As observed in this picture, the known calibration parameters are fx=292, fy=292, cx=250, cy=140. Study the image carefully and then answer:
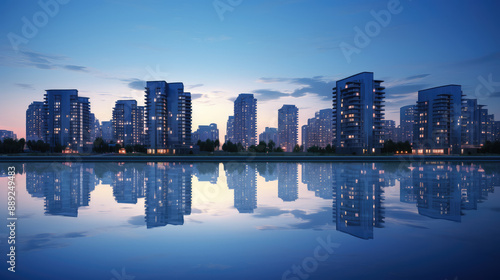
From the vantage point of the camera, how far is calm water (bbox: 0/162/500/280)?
263 inches

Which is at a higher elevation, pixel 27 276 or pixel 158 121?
pixel 158 121

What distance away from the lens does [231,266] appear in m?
6.88

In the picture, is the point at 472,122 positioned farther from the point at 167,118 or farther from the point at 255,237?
the point at 255,237

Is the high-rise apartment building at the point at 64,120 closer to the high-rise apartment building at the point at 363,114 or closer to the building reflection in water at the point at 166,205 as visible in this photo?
the high-rise apartment building at the point at 363,114

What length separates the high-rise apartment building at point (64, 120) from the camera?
157m

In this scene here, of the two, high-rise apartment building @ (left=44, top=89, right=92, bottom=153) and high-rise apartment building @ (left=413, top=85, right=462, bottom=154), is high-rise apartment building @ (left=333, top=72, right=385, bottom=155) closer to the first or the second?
high-rise apartment building @ (left=413, top=85, right=462, bottom=154)

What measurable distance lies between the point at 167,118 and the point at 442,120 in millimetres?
127103

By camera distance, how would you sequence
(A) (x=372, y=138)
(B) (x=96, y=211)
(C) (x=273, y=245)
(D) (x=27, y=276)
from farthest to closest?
(A) (x=372, y=138) < (B) (x=96, y=211) < (C) (x=273, y=245) < (D) (x=27, y=276)

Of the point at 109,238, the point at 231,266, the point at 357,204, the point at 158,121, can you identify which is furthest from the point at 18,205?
the point at 158,121

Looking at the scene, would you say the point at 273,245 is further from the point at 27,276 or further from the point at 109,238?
the point at 27,276

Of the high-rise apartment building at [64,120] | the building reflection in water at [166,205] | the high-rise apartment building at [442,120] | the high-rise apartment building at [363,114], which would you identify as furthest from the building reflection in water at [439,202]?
the high-rise apartment building at [64,120]

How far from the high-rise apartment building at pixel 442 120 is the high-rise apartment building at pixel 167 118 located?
109 meters

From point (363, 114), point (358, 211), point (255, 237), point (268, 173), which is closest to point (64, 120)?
point (363, 114)

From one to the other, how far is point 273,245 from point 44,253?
6199mm
